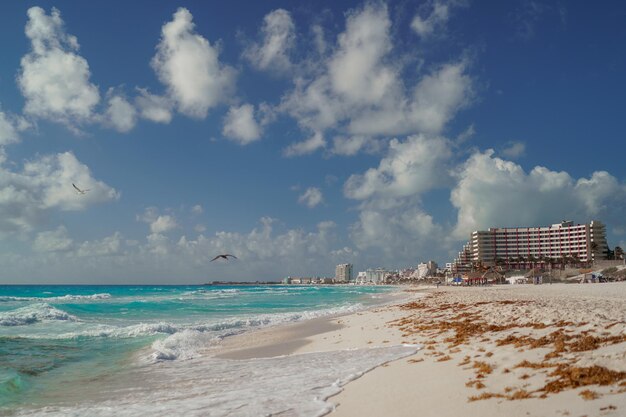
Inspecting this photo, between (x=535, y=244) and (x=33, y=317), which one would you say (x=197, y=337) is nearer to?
(x=33, y=317)

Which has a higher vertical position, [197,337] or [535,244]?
[535,244]

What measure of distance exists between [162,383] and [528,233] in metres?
192

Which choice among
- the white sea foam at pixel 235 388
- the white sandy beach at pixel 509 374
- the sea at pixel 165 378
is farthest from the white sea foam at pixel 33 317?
the white sandy beach at pixel 509 374

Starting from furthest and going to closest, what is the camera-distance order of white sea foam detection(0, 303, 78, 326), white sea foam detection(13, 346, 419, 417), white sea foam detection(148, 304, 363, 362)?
white sea foam detection(0, 303, 78, 326), white sea foam detection(148, 304, 363, 362), white sea foam detection(13, 346, 419, 417)

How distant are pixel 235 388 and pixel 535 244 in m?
191

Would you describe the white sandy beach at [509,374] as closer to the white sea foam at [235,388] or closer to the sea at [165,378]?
the white sea foam at [235,388]

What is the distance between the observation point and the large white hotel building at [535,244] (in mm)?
154625

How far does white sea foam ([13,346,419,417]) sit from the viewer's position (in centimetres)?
809

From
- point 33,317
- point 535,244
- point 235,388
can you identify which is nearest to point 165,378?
point 235,388

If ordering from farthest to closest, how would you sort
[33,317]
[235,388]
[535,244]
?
[535,244] < [33,317] < [235,388]

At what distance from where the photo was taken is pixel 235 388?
9.77 m

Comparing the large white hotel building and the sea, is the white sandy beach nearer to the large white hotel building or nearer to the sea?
the sea

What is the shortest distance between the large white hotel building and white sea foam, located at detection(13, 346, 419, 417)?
15139 cm

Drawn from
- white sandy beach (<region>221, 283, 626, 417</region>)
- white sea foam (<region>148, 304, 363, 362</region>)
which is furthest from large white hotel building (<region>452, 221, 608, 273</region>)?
white sandy beach (<region>221, 283, 626, 417</region>)
